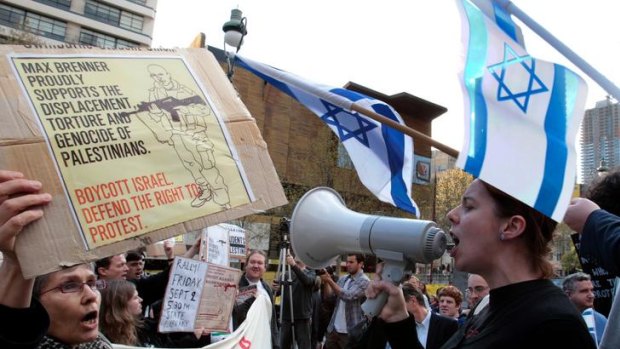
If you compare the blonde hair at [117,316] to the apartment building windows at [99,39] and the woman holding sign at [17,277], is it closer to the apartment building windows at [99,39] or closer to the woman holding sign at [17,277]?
the woman holding sign at [17,277]

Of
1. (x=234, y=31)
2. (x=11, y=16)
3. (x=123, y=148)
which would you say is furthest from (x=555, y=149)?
(x=11, y=16)

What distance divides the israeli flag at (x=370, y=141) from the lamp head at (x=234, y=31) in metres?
2.06

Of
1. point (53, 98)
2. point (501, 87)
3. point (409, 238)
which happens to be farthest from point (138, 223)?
point (501, 87)

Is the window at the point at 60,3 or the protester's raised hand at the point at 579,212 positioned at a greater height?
the window at the point at 60,3

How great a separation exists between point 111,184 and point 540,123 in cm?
137

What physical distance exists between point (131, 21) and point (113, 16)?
1638mm

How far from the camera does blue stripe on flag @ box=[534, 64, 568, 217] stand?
4.76ft

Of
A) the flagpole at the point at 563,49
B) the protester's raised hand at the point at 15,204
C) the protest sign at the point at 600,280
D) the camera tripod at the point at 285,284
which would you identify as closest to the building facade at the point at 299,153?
the camera tripod at the point at 285,284

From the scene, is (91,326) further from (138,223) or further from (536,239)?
(536,239)

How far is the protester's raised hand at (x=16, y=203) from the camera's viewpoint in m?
1.17

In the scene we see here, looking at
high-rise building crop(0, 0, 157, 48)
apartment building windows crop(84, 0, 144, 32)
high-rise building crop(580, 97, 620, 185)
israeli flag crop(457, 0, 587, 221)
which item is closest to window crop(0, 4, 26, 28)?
high-rise building crop(0, 0, 157, 48)

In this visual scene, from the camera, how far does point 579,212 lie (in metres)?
1.69

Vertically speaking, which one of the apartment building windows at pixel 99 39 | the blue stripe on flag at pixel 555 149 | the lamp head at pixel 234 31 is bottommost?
the blue stripe on flag at pixel 555 149

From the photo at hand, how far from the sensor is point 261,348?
14.8 feet
